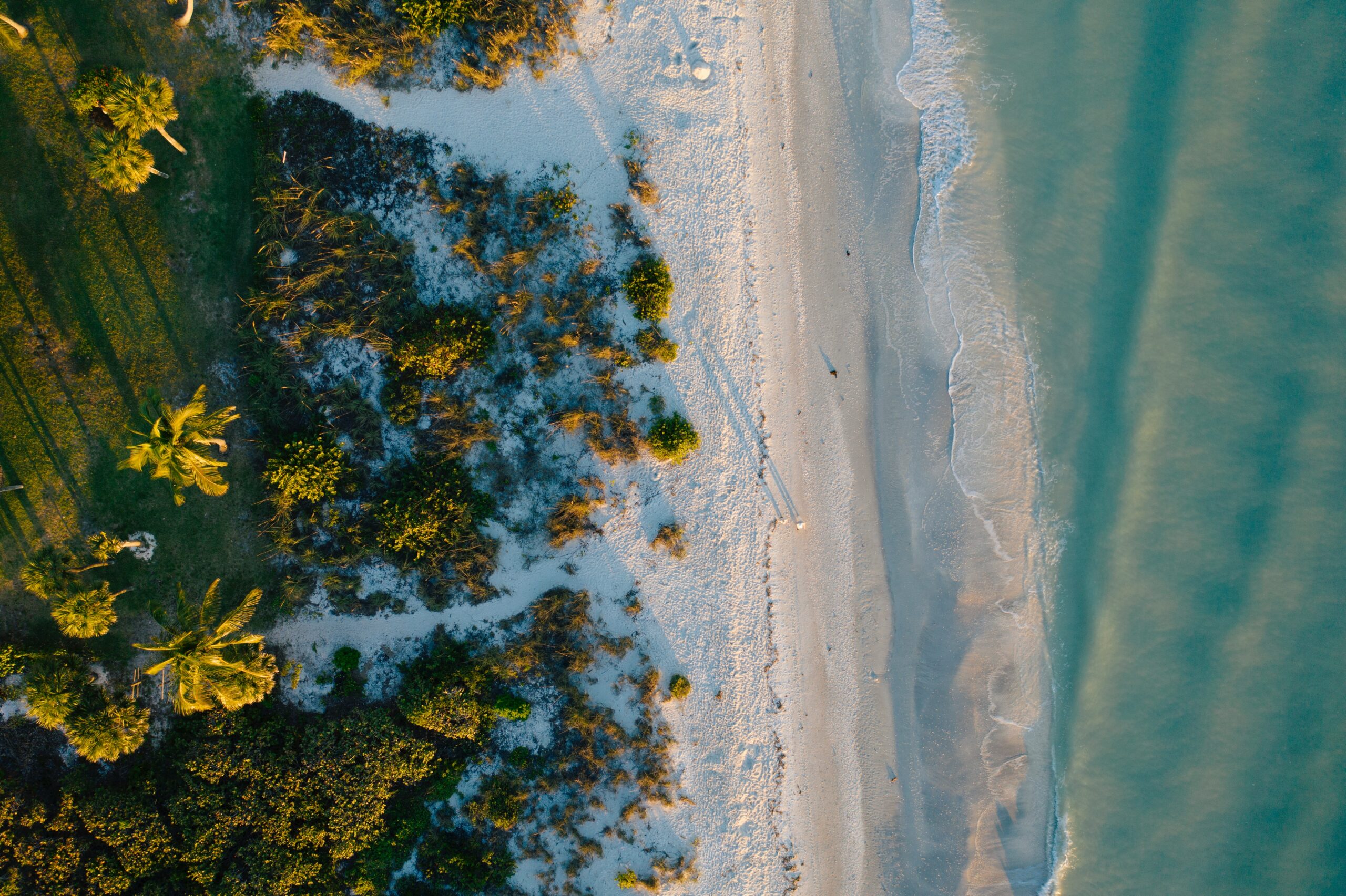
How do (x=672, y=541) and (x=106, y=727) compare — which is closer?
(x=106, y=727)

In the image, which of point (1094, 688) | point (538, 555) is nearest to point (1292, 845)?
point (1094, 688)

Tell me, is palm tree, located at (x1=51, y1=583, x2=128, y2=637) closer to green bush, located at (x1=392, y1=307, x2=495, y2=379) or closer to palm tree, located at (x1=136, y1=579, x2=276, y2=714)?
palm tree, located at (x1=136, y1=579, x2=276, y2=714)

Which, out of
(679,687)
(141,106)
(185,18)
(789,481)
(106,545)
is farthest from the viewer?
(789,481)

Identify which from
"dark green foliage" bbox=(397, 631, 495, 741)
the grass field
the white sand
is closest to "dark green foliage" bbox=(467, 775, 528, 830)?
"dark green foliage" bbox=(397, 631, 495, 741)

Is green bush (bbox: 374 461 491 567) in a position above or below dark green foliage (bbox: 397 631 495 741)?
above

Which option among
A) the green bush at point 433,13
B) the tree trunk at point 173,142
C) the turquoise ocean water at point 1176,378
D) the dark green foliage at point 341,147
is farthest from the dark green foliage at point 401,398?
the turquoise ocean water at point 1176,378

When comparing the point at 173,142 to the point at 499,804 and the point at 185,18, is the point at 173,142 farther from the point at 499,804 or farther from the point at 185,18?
the point at 499,804

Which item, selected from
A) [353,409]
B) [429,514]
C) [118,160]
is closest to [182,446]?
[353,409]

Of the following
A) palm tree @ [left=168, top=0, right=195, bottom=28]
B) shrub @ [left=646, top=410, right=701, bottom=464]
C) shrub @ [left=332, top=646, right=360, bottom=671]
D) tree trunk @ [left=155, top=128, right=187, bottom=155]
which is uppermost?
palm tree @ [left=168, top=0, right=195, bottom=28]
